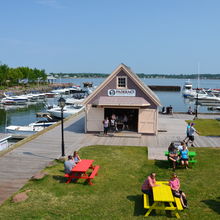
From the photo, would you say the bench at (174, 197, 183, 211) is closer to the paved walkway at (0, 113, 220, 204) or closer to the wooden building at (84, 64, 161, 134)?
the paved walkway at (0, 113, 220, 204)

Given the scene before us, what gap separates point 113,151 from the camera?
16.8 metres

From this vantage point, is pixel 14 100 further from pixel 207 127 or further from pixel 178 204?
pixel 178 204

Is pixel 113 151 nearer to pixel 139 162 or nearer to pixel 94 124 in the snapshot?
pixel 139 162

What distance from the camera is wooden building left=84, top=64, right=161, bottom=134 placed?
21.4 meters

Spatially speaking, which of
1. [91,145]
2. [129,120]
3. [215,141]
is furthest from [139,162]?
[129,120]

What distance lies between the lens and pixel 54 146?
58.5ft

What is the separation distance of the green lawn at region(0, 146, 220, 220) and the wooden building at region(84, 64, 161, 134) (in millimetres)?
6973

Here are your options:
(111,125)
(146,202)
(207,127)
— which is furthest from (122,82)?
(146,202)

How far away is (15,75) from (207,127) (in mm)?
86413

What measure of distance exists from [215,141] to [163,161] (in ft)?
23.0

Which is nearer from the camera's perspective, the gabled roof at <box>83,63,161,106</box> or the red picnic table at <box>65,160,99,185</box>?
the red picnic table at <box>65,160,99,185</box>

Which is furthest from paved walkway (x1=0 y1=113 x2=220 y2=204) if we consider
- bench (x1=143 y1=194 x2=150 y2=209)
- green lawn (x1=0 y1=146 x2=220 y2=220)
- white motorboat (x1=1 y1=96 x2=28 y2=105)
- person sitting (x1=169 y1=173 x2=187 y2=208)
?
white motorboat (x1=1 y1=96 x2=28 y2=105)

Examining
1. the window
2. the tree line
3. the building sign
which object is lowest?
the building sign

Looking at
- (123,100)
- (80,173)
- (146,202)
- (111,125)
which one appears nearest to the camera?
(146,202)
